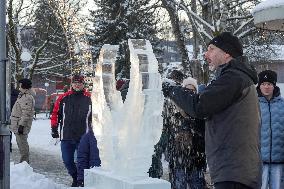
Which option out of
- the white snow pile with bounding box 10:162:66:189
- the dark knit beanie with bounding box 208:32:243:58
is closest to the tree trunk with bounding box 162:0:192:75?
the white snow pile with bounding box 10:162:66:189

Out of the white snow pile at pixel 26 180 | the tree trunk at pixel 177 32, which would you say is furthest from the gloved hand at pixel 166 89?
the tree trunk at pixel 177 32

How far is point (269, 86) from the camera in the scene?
6.15 metres

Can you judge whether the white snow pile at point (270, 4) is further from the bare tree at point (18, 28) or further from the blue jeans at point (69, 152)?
the bare tree at point (18, 28)

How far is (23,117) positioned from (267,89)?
20.3 feet

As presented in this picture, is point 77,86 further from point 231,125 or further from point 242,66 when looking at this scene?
point 231,125

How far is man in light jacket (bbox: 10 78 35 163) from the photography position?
36.2 feet

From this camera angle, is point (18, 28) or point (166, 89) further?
point (18, 28)

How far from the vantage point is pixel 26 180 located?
7535mm

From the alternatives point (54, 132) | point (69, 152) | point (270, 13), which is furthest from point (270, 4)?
point (54, 132)

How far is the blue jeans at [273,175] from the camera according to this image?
6109mm

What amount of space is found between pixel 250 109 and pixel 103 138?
105 centimetres

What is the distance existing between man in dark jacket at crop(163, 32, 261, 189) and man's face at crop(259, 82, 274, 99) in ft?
8.94

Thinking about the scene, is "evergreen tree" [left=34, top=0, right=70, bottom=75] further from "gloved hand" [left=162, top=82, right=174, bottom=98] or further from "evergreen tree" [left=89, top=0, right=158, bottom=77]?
"gloved hand" [left=162, top=82, right=174, bottom=98]

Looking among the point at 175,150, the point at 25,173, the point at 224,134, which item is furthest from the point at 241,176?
the point at 25,173
